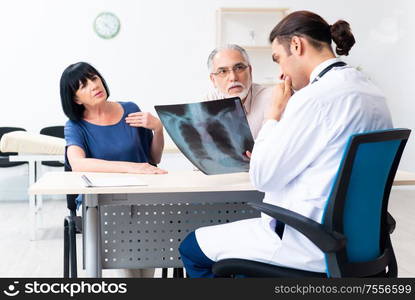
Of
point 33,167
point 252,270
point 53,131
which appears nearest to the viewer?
point 252,270

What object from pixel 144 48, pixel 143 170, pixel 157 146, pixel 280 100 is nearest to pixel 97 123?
pixel 157 146

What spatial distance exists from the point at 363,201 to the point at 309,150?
0.20 m

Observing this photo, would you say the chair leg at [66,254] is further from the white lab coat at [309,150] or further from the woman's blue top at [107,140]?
the white lab coat at [309,150]

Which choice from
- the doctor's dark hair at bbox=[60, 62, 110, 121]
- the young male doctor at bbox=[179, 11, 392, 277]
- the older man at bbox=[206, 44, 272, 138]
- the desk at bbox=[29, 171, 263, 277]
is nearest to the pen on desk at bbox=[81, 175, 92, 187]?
the desk at bbox=[29, 171, 263, 277]

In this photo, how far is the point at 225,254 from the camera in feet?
6.03

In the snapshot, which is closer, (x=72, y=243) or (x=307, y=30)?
(x=307, y=30)

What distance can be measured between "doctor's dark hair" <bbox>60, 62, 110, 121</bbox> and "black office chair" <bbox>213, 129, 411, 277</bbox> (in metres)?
1.27

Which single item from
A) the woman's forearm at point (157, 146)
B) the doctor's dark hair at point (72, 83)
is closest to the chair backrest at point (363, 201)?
the woman's forearm at point (157, 146)

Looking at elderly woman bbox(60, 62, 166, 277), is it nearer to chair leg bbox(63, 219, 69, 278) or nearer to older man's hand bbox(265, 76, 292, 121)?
chair leg bbox(63, 219, 69, 278)

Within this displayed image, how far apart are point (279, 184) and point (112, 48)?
17.7 feet

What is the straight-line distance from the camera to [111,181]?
7.04ft

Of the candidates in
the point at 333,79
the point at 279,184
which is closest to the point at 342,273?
the point at 279,184

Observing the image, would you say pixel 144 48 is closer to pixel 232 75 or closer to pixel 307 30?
pixel 232 75

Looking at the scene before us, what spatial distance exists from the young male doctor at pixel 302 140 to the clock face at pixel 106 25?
5.14m
